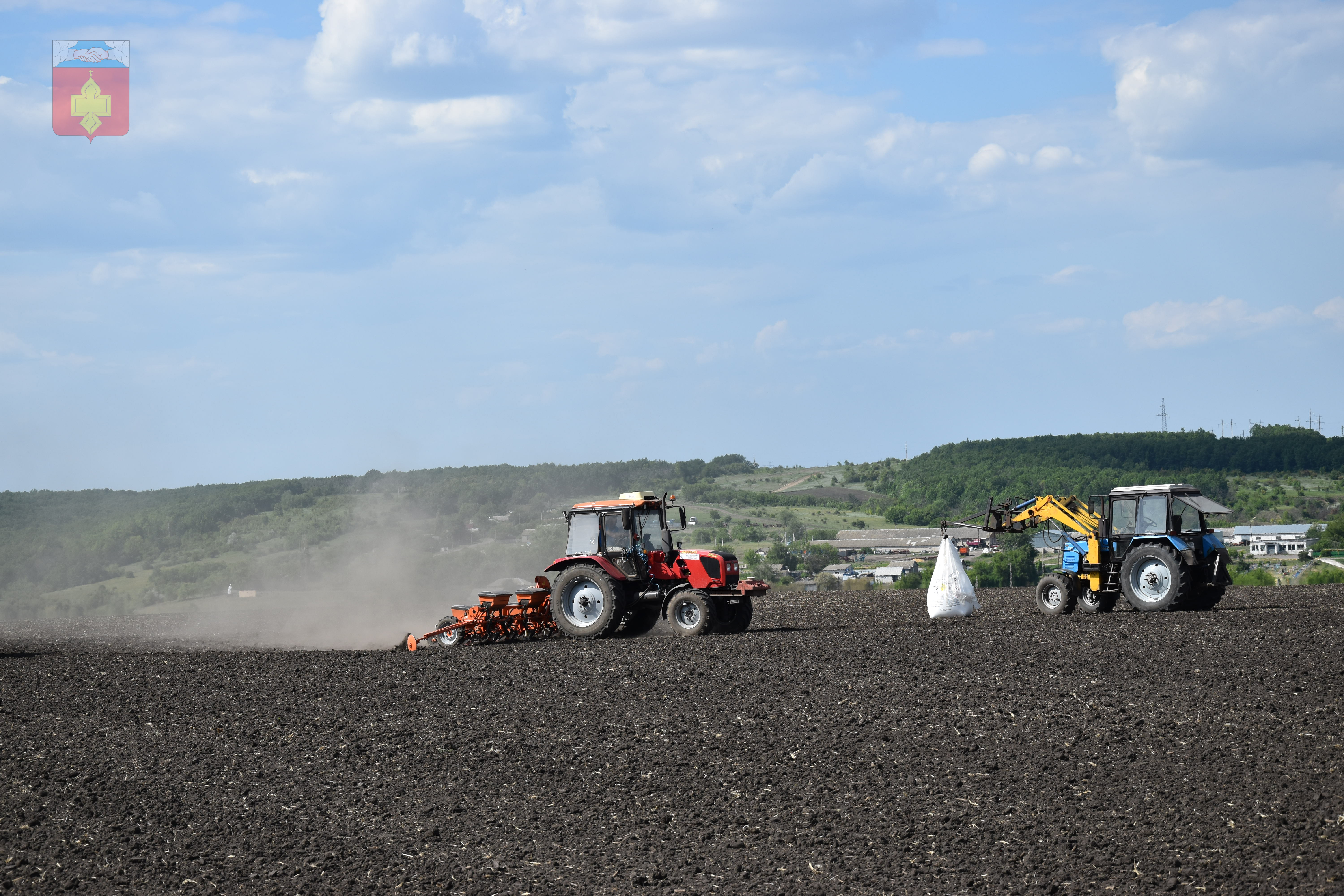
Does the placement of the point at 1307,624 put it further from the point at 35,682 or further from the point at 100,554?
the point at 100,554

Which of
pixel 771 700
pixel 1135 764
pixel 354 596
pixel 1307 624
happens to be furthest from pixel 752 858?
pixel 354 596

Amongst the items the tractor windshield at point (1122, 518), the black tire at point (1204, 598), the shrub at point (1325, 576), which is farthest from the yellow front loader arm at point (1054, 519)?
the shrub at point (1325, 576)

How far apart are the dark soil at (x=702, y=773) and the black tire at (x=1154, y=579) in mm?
4132

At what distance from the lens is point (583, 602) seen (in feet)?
59.8

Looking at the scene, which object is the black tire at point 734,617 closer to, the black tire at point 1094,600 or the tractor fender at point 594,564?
the tractor fender at point 594,564

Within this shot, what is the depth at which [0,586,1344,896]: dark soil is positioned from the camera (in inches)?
293

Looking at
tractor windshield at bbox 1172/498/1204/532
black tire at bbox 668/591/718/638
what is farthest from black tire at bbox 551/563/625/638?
tractor windshield at bbox 1172/498/1204/532

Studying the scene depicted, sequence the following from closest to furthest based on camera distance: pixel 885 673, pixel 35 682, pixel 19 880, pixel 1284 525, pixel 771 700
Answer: pixel 19 880, pixel 771 700, pixel 885 673, pixel 35 682, pixel 1284 525

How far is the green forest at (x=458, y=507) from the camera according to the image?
98.7 ft

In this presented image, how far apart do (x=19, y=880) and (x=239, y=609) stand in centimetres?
2441

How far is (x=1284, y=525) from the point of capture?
189ft

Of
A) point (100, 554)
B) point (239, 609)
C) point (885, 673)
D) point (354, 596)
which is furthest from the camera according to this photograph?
point (100, 554)

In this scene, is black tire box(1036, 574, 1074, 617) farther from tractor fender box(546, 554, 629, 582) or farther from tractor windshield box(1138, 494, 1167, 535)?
tractor fender box(546, 554, 629, 582)

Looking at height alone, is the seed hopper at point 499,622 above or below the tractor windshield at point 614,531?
below
